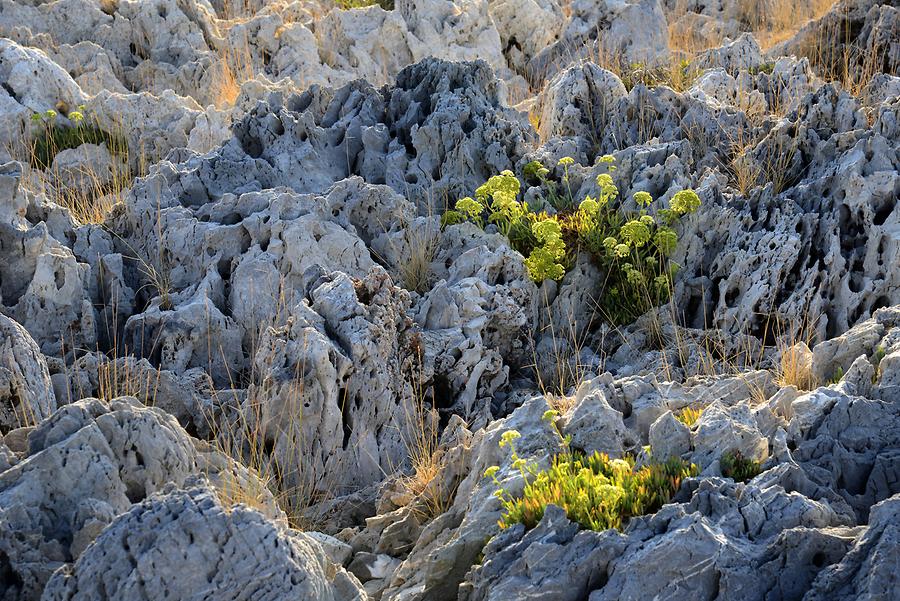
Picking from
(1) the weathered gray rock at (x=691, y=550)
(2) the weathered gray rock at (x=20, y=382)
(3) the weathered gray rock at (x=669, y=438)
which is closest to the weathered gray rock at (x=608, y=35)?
(3) the weathered gray rock at (x=669, y=438)

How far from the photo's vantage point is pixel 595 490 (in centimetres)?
576

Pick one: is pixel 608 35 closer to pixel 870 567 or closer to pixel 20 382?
pixel 20 382

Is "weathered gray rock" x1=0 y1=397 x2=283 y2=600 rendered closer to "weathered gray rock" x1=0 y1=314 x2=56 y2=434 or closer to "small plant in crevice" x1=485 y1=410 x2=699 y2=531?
"weathered gray rock" x1=0 y1=314 x2=56 y2=434

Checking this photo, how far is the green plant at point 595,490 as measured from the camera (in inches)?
223

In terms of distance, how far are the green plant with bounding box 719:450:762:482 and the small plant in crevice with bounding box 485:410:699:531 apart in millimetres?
191

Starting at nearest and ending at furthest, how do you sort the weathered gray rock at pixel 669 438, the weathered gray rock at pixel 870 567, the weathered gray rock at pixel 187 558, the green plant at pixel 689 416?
the weathered gray rock at pixel 870 567 < the weathered gray rock at pixel 187 558 < the weathered gray rock at pixel 669 438 < the green plant at pixel 689 416

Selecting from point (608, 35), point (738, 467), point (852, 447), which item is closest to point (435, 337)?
point (738, 467)

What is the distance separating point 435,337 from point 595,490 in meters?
3.60

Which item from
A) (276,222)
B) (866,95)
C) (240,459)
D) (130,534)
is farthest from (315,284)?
(866,95)

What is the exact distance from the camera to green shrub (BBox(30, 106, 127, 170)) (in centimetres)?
1446

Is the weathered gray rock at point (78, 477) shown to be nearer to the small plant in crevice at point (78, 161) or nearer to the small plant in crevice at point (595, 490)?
the small plant in crevice at point (595, 490)

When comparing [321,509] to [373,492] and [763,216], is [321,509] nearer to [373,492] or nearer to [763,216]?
[373,492]

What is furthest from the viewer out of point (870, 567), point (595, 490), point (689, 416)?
point (689, 416)

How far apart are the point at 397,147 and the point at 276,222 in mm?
2632
